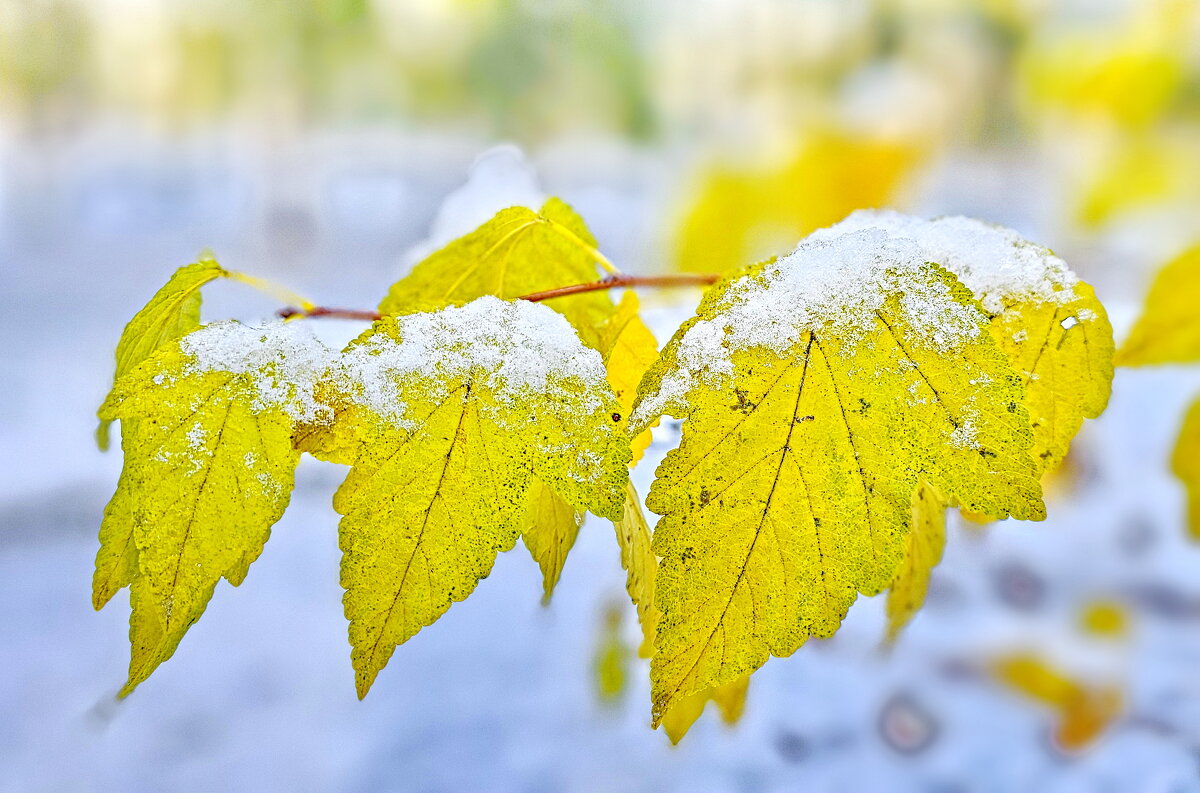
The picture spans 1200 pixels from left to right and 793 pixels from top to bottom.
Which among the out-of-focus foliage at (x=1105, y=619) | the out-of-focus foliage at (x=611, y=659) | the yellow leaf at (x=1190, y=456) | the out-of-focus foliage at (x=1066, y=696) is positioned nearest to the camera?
the yellow leaf at (x=1190, y=456)

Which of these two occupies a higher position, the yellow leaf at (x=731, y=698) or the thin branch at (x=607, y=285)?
the thin branch at (x=607, y=285)

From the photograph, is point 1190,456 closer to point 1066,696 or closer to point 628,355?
point 628,355

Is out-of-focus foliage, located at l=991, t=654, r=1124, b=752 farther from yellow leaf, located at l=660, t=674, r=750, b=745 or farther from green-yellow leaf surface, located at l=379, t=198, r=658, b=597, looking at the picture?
green-yellow leaf surface, located at l=379, t=198, r=658, b=597

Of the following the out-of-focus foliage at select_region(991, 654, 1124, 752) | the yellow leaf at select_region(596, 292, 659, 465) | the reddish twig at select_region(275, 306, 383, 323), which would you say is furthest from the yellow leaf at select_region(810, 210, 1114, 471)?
the out-of-focus foliage at select_region(991, 654, 1124, 752)

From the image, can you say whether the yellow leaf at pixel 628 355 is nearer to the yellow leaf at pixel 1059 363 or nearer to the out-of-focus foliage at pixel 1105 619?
the yellow leaf at pixel 1059 363

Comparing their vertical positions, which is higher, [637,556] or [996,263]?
[996,263]

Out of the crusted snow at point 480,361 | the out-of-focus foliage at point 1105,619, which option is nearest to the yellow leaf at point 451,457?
the crusted snow at point 480,361

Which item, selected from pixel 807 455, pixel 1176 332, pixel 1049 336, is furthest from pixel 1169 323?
pixel 807 455
